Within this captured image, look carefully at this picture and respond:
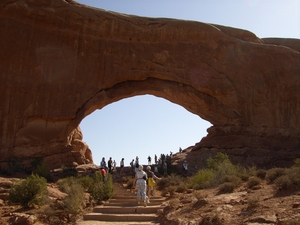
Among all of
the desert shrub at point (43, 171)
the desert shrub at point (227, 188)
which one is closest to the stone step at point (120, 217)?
the desert shrub at point (227, 188)

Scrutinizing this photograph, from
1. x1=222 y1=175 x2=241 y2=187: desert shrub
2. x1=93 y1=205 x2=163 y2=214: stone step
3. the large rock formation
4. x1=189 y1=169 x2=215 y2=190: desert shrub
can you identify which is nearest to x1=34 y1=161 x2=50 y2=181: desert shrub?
the large rock formation

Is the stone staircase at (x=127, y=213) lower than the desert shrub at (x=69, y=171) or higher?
lower

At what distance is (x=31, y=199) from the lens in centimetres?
1104

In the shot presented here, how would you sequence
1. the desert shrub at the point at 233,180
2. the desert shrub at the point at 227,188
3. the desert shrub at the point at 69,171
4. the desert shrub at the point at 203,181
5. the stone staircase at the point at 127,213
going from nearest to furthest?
the stone staircase at the point at 127,213 → the desert shrub at the point at 227,188 → the desert shrub at the point at 233,180 → the desert shrub at the point at 203,181 → the desert shrub at the point at 69,171

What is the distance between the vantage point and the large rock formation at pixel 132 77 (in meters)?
22.5

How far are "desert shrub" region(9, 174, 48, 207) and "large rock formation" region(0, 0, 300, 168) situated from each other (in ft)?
34.2

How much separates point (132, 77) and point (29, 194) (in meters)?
14.4

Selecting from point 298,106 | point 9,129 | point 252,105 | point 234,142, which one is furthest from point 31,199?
point 298,106

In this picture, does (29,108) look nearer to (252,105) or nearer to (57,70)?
(57,70)

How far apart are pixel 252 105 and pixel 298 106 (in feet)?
10.6

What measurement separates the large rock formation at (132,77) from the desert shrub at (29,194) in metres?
10.4

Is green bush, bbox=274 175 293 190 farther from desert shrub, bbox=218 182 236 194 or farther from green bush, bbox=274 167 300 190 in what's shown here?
desert shrub, bbox=218 182 236 194

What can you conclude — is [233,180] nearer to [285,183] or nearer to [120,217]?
[285,183]

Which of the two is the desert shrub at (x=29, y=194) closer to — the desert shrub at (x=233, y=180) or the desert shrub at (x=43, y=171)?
the desert shrub at (x=233, y=180)
